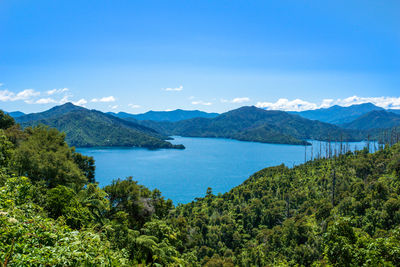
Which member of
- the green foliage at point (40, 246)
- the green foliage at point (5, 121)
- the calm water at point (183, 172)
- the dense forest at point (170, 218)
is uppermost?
the green foliage at point (5, 121)

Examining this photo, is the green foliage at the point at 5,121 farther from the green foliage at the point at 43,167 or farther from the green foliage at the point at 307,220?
the green foliage at the point at 307,220

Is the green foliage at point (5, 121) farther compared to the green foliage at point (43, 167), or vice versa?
the green foliage at point (5, 121)

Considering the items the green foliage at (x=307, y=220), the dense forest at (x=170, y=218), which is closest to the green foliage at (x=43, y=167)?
the dense forest at (x=170, y=218)

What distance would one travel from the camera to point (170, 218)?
2959 cm

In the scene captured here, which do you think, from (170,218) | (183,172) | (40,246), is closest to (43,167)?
(40,246)

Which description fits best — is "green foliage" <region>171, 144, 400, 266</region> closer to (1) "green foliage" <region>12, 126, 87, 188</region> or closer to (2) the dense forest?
(2) the dense forest

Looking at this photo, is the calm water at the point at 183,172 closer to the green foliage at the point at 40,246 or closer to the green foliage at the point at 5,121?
the green foliage at the point at 5,121

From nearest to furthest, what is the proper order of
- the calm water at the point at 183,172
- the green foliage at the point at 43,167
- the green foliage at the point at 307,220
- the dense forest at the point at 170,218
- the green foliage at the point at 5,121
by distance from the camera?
the dense forest at the point at 170,218
the green foliage at the point at 307,220
the green foliage at the point at 43,167
the green foliage at the point at 5,121
the calm water at the point at 183,172

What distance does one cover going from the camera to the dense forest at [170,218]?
4902 millimetres

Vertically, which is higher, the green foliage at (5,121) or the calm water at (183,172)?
the green foliage at (5,121)

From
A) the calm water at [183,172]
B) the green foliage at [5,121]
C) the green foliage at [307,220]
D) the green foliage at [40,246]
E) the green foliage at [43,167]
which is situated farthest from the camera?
the calm water at [183,172]

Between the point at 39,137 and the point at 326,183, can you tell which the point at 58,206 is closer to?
the point at 39,137

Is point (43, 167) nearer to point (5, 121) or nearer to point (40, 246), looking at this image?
point (40, 246)

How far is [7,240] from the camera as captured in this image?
13.6 ft
